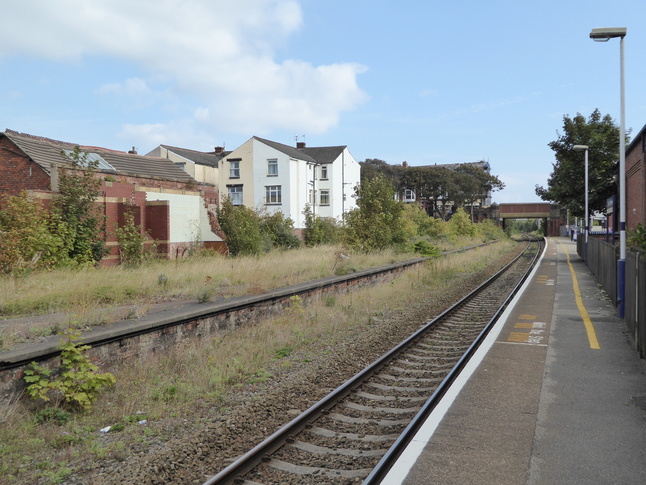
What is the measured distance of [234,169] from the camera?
49656 millimetres

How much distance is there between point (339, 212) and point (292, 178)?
A: 8.17m

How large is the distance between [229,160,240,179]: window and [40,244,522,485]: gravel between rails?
4071 centimetres

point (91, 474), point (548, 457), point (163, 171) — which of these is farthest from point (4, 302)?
point (163, 171)

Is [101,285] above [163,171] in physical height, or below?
below

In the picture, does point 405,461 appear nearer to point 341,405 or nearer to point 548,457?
point 548,457

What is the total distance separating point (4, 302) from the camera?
10.9 m

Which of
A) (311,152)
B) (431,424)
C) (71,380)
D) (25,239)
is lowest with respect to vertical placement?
(431,424)

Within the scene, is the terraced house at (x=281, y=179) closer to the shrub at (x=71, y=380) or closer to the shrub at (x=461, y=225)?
the shrub at (x=461, y=225)

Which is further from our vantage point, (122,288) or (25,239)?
(25,239)

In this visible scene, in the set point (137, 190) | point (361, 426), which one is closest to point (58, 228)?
point (137, 190)

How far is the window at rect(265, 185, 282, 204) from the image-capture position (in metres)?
47.5

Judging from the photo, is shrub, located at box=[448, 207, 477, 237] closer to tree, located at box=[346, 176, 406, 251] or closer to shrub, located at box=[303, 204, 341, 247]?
shrub, located at box=[303, 204, 341, 247]

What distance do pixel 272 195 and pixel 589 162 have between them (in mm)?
26208

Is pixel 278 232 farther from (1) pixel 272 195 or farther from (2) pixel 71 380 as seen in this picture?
(2) pixel 71 380
